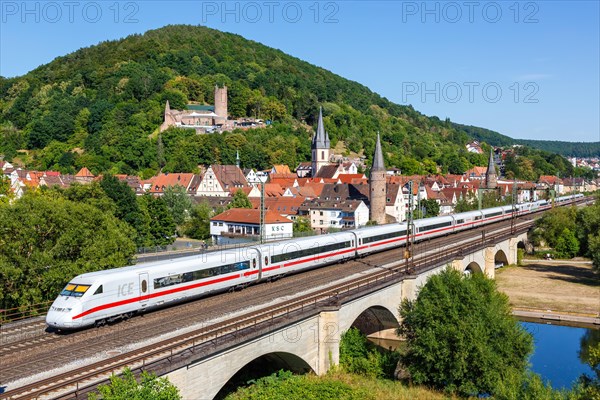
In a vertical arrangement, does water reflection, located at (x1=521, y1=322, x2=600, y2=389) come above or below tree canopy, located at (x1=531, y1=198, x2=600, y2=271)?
below

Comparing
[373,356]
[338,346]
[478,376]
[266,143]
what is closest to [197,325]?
[338,346]

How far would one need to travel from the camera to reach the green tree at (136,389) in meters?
14.0

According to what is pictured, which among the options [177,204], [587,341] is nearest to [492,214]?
[587,341]

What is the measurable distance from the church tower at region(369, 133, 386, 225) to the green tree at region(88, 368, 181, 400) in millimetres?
68073

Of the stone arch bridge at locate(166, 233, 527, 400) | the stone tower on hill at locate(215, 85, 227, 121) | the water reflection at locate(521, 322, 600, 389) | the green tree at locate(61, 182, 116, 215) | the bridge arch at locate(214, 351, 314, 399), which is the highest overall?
the stone tower on hill at locate(215, 85, 227, 121)

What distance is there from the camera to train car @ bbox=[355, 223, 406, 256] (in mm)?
41000

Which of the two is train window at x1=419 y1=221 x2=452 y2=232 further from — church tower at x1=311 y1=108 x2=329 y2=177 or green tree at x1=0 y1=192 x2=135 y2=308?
church tower at x1=311 y1=108 x2=329 y2=177

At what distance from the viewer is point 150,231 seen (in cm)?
6100

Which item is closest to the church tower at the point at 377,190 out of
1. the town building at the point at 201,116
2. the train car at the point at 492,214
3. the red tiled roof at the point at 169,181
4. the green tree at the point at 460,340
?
the train car at the point at 492,214

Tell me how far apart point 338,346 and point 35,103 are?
175 meters

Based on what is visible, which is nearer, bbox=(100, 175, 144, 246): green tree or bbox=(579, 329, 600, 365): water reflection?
bbox=(579, 329, 600, 365): water reflection

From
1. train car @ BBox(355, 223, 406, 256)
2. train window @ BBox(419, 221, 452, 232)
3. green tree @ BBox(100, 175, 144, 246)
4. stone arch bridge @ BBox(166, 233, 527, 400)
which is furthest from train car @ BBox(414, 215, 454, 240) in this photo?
green tree @ BBox(100, 175, 144, 246)

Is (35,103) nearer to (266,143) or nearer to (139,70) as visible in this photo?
(139,70)

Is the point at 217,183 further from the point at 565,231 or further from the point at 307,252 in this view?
the point at 307,252
